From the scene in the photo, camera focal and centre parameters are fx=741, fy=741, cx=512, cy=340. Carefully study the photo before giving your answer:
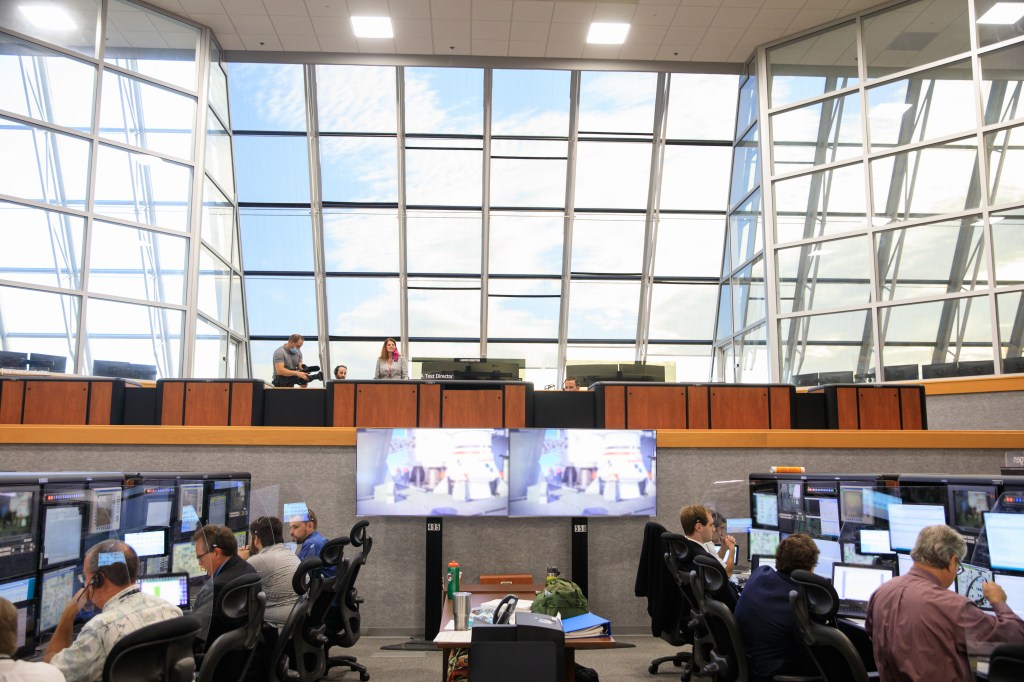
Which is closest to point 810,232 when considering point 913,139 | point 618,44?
point 913,139

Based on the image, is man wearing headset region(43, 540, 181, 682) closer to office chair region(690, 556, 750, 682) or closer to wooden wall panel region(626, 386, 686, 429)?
office chair region(690, 556, 750, 682)

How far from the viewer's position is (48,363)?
788cm

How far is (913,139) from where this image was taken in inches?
356

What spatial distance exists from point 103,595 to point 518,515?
11.8ft

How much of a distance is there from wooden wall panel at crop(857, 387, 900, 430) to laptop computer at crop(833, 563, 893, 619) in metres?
3.54

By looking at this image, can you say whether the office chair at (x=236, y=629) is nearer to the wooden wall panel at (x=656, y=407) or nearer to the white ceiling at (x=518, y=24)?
the wooden wall panel at (x=656, y=407)

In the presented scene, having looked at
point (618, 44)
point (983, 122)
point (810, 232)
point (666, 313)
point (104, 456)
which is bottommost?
point (104, 456)

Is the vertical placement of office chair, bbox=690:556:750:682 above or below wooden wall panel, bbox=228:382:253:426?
below

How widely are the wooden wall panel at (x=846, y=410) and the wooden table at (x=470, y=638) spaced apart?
3586 millimetres

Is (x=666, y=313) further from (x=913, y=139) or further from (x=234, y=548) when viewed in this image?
(x=234, y=548)

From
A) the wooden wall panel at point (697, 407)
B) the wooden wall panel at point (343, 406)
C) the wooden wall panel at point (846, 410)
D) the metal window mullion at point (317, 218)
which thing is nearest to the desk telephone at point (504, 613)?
the wooden wall panel at point (343, 406)

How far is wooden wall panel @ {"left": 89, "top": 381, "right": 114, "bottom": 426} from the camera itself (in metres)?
6.74

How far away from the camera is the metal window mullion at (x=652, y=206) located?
11.1 meters

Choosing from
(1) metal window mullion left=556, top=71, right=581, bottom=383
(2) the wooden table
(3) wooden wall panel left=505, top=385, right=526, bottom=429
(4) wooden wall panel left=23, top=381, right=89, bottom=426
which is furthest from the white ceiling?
(2) the wooden table
